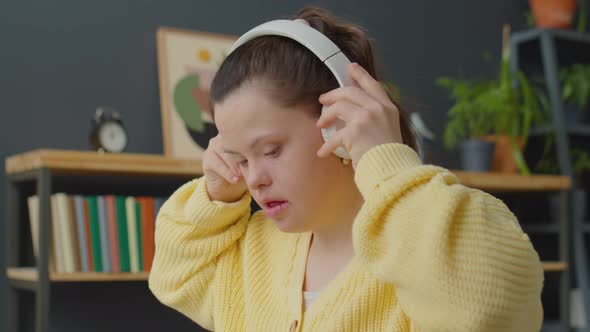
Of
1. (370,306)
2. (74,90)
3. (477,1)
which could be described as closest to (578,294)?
(477,1)

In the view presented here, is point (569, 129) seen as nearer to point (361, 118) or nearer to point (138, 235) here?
point (138, 235)

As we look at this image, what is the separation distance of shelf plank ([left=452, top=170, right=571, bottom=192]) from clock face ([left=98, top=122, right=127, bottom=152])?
122cm

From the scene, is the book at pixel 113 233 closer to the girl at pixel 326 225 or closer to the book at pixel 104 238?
the book at pixel 104 238

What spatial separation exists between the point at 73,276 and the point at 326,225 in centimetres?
145

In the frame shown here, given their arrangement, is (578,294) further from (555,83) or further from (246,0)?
(246,0)

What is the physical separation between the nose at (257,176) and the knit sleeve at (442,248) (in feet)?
0.48

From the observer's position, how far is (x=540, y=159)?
12.0 feet

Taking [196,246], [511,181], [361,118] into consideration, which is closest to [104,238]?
[196,246]

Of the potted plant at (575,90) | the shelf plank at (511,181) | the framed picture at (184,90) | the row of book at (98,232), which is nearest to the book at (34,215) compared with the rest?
the row of book at (98,232)

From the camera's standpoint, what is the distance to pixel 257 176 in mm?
986

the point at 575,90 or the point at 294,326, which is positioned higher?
the point at 575,90

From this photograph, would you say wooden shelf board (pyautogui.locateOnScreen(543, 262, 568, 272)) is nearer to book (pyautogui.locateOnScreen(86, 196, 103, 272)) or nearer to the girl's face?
book (pyautogui.locateOnScreen(86, 196, 103, 272))

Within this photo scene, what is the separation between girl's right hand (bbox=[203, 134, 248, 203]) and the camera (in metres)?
1.13

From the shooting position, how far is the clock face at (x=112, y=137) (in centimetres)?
256
